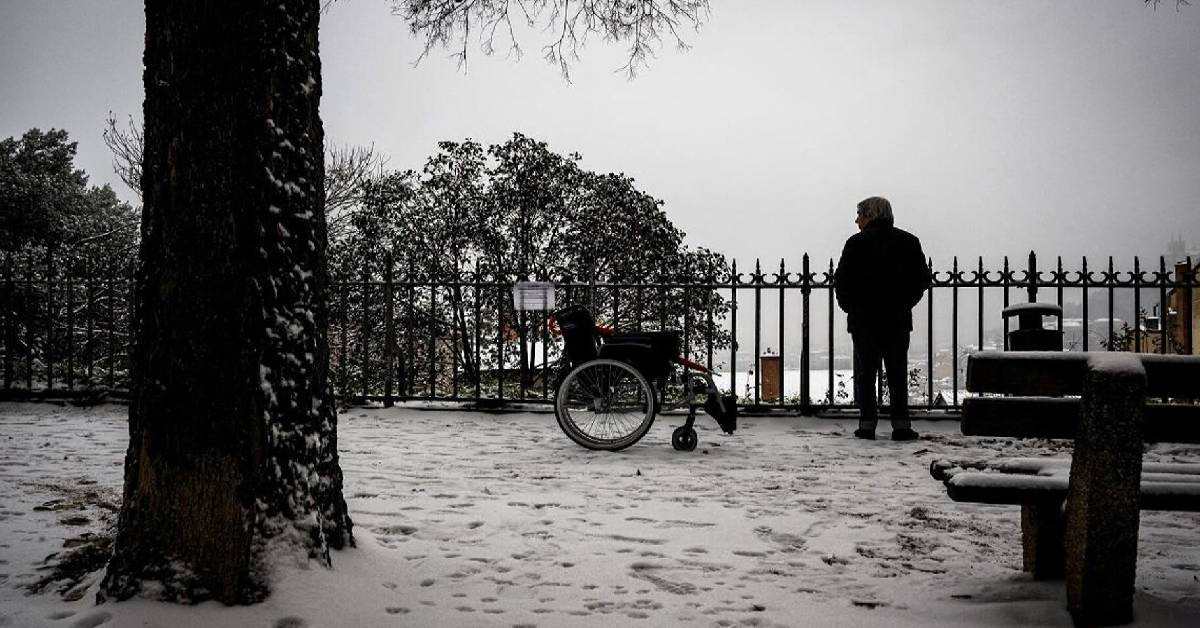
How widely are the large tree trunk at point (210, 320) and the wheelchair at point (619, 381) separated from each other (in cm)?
392

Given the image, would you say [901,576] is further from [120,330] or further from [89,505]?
[120,330]

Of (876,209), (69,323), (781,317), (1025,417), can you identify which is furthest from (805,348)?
(69,323)

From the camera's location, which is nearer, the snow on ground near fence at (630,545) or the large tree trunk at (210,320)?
the large tree trunk at (210,320)

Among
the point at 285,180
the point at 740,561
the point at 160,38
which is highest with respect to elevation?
the point at 160,38

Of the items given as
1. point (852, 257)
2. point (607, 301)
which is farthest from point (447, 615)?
point (607, 301)

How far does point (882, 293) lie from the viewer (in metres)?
6.87

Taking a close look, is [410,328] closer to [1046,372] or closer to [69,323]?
[69,323]

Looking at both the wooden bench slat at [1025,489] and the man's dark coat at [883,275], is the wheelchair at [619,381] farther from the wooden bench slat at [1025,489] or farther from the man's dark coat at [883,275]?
the wooden bench slat at [1025,489]

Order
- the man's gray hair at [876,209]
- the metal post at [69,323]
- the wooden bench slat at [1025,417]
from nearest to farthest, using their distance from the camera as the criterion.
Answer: the wooden bench slat at [1025,417], the man's gray hair at [876,209], the metal post at [69,323]

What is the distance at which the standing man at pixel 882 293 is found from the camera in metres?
6.83

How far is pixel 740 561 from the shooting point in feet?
10.4

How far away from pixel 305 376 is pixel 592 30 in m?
4.42

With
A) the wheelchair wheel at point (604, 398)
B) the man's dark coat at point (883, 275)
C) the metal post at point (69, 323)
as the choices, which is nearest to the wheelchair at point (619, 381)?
the wheelchair wheel at point (604, 398)

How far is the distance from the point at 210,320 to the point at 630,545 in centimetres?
→ 197
